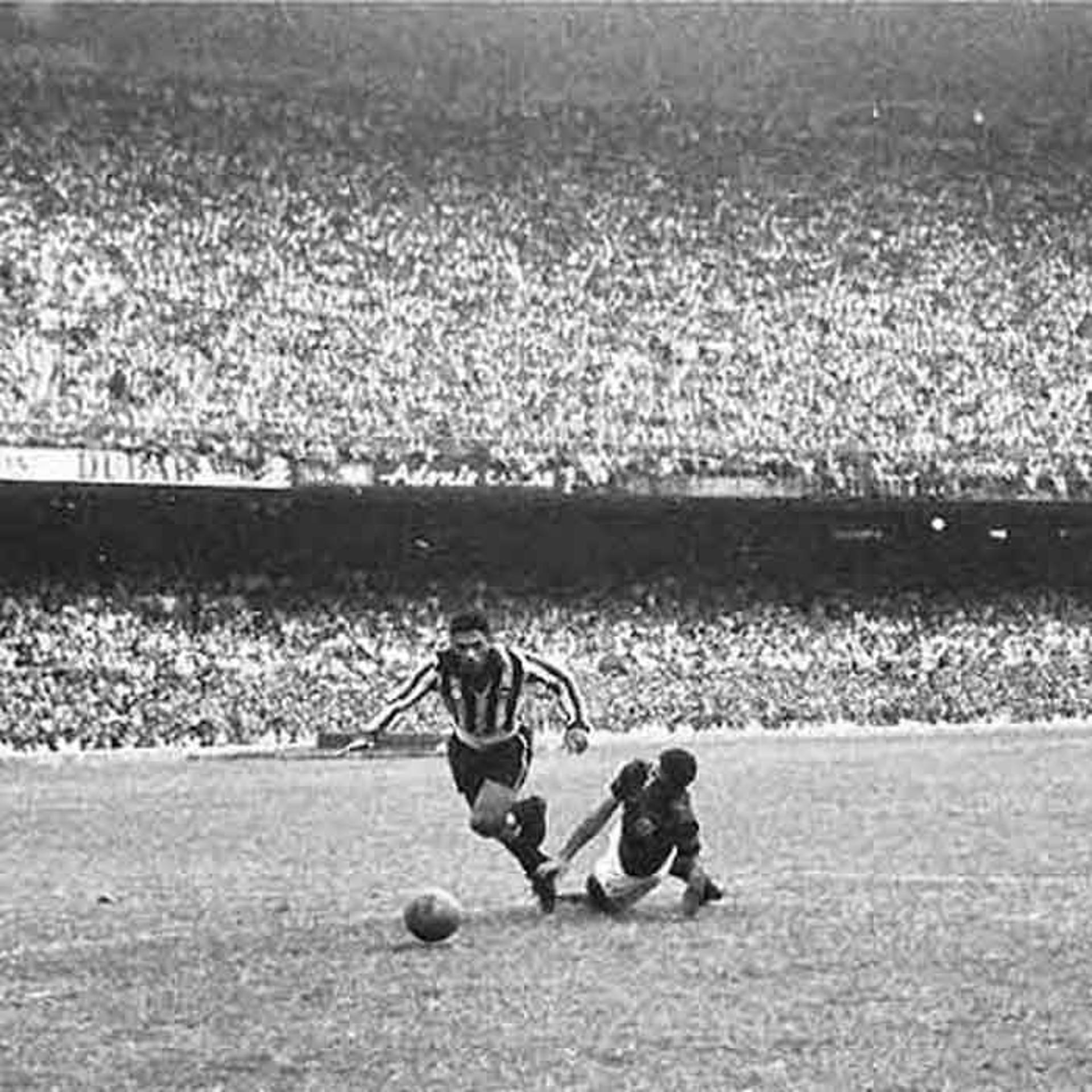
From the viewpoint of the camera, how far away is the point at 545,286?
130 feet

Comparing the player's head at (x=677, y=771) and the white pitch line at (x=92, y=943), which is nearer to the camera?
the white pitch line at (x=92, y=943)

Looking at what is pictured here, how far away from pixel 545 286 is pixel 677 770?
27.9 metres

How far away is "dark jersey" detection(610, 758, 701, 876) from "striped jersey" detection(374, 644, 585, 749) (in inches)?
39.7

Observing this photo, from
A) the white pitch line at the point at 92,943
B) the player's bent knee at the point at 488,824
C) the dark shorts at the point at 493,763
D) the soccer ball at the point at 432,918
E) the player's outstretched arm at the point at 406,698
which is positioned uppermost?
the player's outstretched arm at the point at 406,698

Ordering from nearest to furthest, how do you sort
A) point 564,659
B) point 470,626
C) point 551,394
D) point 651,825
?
point 651,825 → point 470,626 → point 564,659 → point 551,394

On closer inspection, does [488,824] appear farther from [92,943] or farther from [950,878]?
[950,878]

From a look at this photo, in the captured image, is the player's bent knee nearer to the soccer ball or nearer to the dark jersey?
the dark jersey

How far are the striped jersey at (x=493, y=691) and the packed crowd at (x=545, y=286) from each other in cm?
2125

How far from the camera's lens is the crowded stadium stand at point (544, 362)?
3519 centimetres

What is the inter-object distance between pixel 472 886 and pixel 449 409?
22956 millimetres

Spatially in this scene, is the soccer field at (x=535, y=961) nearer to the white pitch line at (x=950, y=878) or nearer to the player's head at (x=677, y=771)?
the white pitch line at (x=950, y=878)

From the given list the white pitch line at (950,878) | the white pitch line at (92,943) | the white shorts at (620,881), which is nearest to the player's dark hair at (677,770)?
the white shorts at (620,881)

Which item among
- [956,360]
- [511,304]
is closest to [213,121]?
[511,304]

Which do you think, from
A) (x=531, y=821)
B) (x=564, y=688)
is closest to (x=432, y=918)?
(x=531, y=821)
